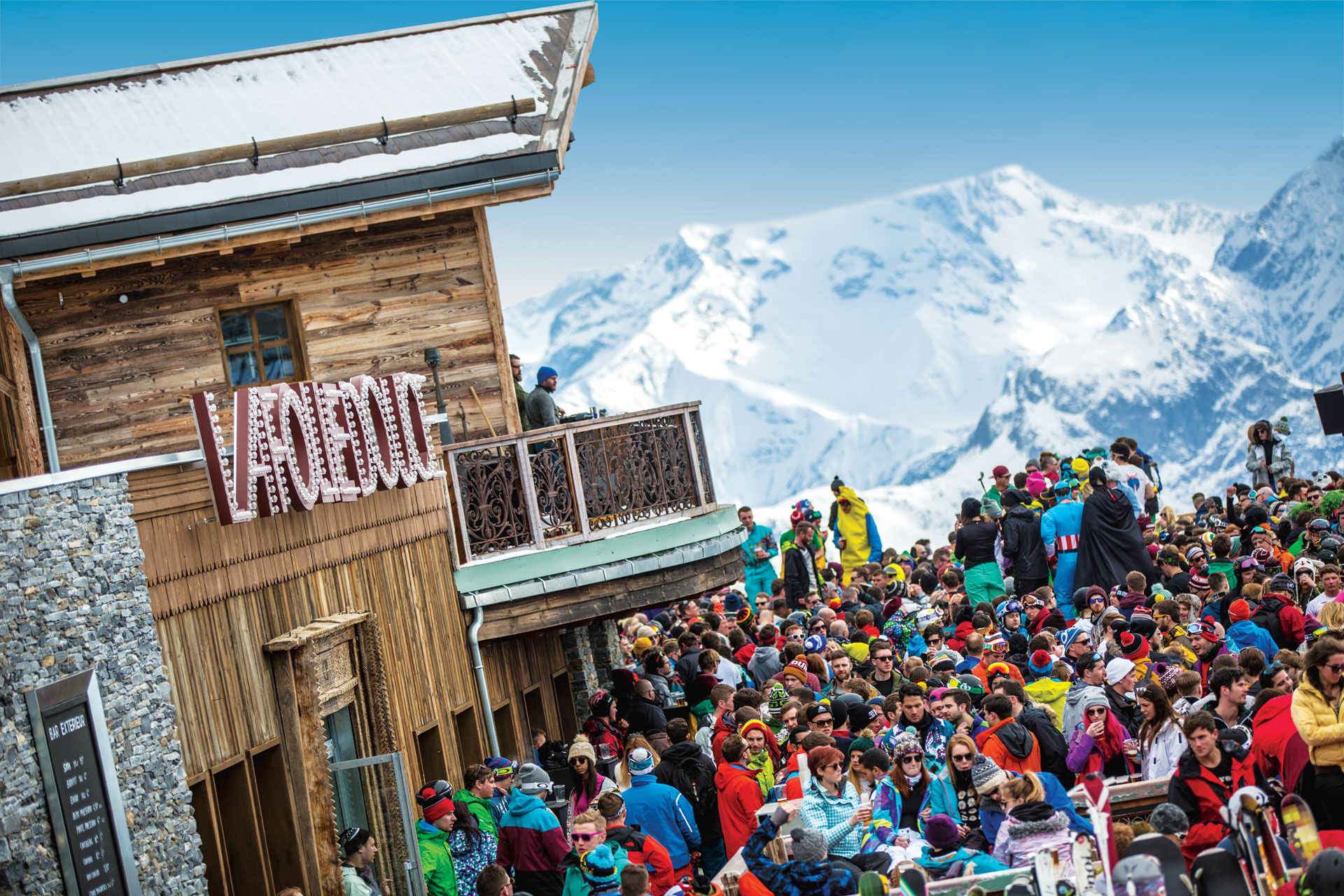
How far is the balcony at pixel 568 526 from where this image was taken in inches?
546

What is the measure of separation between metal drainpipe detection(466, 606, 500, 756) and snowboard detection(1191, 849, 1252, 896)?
26.5 ft

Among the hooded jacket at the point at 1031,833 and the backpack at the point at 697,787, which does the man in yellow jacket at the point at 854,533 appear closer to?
the backpack at the point at 697,787

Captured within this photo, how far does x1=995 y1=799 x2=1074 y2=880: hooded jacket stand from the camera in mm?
7727

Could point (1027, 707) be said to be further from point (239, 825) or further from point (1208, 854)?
point (239, 825)

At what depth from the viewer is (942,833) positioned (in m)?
8.26

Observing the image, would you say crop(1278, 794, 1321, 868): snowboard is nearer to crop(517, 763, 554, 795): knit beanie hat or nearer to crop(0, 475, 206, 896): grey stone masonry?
crop(517, 763, 554, 795): knit beanie hat

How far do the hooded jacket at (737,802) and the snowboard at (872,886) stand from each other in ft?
8.61

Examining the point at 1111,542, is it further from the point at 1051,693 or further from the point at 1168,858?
the point at 1168,858

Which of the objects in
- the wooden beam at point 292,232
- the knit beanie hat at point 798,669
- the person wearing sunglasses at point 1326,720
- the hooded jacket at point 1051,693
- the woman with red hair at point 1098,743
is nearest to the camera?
the person wearing sunglasses at point 1326,720

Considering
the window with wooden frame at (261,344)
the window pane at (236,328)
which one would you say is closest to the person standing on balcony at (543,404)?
the window with wooden frame at (261,344)

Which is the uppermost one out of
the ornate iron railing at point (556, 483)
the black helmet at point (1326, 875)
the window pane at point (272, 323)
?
the window pane at point (272, 323)

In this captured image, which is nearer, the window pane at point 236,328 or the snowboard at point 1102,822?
the snowboard at point 1102,822

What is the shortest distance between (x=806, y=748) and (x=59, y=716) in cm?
453

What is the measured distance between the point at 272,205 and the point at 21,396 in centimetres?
336
